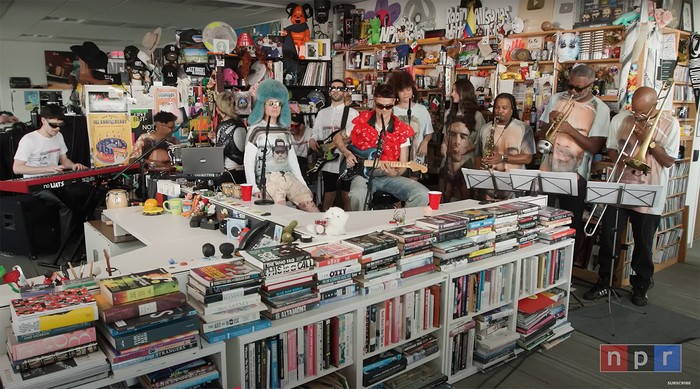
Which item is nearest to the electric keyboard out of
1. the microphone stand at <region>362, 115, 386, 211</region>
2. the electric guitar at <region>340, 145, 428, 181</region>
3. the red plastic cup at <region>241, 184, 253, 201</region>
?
the red plastic cup at <region>241, 184, 253, 201</region>

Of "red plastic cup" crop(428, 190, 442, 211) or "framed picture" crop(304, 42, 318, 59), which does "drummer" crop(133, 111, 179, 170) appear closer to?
"framed picture" crop(304, 42, 318, 59)

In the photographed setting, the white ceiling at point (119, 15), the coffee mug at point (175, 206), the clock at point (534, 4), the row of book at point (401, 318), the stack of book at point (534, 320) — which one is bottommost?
the stack of book at point (534, 320)

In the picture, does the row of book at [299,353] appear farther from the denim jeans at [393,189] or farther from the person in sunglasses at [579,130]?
the person in sunglasses at [579,130]

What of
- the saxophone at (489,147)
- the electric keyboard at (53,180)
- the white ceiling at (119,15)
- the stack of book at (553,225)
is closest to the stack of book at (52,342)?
the stack of book at (553,225)

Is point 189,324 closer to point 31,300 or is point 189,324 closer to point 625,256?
point 31,300

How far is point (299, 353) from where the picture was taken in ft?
7.23

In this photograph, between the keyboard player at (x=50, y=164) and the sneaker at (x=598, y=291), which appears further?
the keyboard player at (x=50, y=164)

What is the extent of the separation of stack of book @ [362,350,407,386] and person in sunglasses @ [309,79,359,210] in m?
3.23

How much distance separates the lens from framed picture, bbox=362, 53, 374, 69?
24.0 ft

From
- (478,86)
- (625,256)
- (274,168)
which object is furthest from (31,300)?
(478,86)

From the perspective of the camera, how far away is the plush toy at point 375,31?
730 centimetres

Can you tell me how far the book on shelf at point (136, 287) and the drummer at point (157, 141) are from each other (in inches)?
128

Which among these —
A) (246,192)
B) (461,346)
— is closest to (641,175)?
(461,346)

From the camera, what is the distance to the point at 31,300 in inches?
69.2
